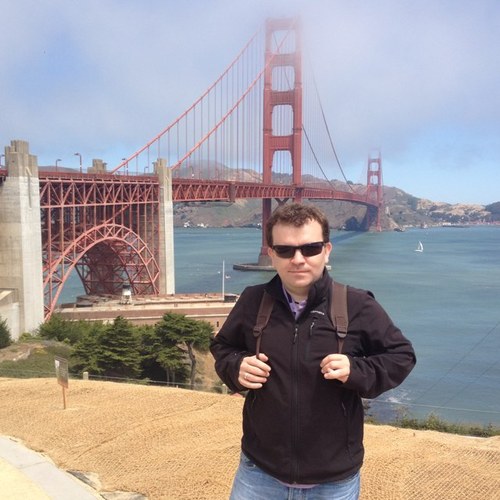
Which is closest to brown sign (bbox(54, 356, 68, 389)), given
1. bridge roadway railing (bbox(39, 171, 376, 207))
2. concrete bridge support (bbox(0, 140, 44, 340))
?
concrete bridge support (bbox(0, 140, 44, 340))

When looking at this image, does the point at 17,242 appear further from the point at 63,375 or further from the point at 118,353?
the point at 63,375

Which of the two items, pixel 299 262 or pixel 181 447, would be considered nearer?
pixel 299 262

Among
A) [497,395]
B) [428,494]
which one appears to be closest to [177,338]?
[497,395]

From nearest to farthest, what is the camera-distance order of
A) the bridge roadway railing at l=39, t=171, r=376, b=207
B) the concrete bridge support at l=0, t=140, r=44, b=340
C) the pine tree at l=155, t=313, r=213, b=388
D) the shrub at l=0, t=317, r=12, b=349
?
the pine tree at l=155, t=313, r=213, b=388
the shrub at l=0, t=317, r=12, b=349
the concrete bridge support at l=0, t=140, r=44, b=340
the bridge roadway railing at l=39, t=171, r=376, b=207

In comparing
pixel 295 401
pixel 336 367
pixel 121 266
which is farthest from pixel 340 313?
pixel 121 266

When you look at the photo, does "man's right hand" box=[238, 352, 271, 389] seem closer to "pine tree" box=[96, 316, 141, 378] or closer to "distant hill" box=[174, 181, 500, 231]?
"pine tree" box=[96, 316, 141, 378]

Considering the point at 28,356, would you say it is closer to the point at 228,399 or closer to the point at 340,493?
the point at 228,399
